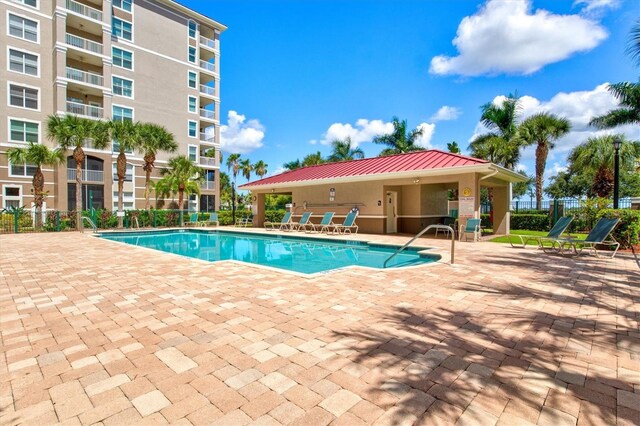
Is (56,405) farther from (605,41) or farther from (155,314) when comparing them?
(605,41)

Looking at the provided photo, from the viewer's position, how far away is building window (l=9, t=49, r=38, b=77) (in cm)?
2611

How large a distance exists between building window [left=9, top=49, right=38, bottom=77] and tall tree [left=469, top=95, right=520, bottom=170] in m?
36.1

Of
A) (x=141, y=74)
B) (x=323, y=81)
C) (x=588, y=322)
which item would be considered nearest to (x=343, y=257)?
(x=588, y=322)

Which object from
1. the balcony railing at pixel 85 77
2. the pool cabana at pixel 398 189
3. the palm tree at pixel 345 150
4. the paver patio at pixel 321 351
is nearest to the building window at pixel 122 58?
the balcony railing at pixel 85 77

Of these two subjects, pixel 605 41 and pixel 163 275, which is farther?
pixel 605 41

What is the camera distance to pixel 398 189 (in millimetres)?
19203

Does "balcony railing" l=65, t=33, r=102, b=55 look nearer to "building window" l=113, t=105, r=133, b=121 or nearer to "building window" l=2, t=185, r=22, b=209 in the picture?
"building window" l=113, t=105, r=133, b=121

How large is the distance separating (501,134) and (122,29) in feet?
117

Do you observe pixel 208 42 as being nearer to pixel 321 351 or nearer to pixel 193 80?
pixel 193 80

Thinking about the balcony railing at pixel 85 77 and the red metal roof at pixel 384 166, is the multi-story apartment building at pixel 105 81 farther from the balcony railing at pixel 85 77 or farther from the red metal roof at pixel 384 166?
the red metal roof at pixel 384 166

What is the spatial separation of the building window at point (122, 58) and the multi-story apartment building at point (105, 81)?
9 centimetres

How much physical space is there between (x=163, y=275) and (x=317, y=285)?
3.35 meters

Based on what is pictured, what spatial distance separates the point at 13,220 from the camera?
19016 millimetres

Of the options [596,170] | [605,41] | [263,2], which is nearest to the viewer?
[605,41]
